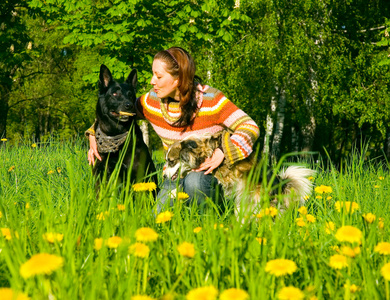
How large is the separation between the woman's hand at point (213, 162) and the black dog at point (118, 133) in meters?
0.63

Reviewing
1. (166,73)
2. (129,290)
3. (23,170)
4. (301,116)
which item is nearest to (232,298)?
(129,290)

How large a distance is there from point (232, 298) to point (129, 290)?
0.39 meters

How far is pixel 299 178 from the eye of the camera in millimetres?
3033

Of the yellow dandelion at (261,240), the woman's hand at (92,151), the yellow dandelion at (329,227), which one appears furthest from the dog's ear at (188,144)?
the yellow dandelion at (261,240)

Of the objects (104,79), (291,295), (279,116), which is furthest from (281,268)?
(279,116)

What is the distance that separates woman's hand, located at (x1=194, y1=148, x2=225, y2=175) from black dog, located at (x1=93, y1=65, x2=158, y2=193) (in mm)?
630

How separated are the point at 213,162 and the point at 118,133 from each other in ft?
3.75

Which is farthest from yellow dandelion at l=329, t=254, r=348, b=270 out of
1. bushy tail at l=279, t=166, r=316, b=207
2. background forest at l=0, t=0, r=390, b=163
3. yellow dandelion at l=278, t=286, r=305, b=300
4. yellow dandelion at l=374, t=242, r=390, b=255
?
background forest at l=0, t=0, r=390, b=163

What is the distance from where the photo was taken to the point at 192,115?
3244 mm

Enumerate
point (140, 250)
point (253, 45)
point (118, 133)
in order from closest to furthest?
point (140, 250) < point (118, 133) < point (253, 45)

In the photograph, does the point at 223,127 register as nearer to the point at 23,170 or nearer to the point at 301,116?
the point at 23,170

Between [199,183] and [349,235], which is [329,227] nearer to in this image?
[349,235]

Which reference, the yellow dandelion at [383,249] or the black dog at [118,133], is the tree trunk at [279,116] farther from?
the yellow dandelion at [383,249]

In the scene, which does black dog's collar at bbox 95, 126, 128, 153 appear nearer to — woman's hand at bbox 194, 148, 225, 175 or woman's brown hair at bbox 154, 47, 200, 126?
woman's brown hair at bbox 154, 47, 200, 126
